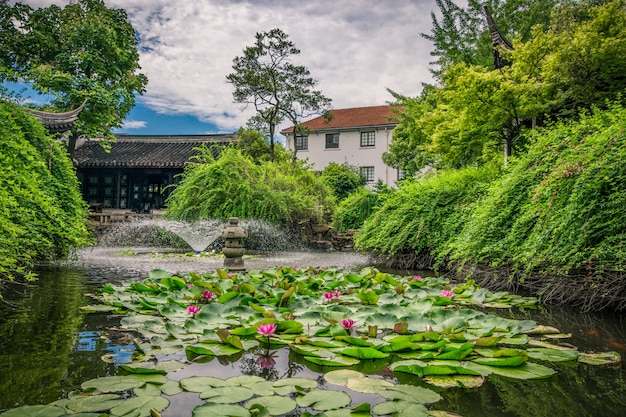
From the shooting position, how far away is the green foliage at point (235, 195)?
1125 cm

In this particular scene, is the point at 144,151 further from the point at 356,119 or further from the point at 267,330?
the point at 267,330

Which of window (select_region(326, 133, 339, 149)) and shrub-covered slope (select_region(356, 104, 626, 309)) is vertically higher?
window (select_region(326, 133, 339, 149))

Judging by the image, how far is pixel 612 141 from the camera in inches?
149

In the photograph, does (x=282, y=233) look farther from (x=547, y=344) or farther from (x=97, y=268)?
(x=547, y=344)

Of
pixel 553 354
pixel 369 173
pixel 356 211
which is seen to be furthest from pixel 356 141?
pixel 553 354

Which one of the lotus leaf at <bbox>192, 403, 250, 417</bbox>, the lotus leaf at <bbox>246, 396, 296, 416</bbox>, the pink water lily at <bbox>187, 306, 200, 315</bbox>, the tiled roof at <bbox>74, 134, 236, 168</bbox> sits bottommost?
the lotus leaf at <bbox>246, 396, 296, 416</bbox>

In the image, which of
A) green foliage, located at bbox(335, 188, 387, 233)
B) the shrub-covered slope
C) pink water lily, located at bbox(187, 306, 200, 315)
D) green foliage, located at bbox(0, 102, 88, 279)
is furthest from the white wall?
pink water lily, located at bbox(187, 306, 200, 315)

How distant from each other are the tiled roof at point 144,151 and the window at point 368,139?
1074 centimetres

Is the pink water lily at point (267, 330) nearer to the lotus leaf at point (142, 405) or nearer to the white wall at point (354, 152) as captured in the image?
the lotus leaf at point (142, 405)

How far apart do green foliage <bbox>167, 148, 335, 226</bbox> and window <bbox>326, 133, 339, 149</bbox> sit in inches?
730

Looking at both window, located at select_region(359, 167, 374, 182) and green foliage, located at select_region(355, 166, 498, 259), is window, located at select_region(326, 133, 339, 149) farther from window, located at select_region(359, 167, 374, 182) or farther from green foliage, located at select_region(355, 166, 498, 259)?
green foliage, located at select_region(355, 166, 498, 259)

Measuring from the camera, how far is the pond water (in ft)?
5.89

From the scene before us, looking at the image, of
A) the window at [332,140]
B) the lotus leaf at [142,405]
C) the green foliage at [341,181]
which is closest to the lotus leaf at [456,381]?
the lotus leaf at [142,405]

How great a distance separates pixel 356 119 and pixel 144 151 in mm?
15244
